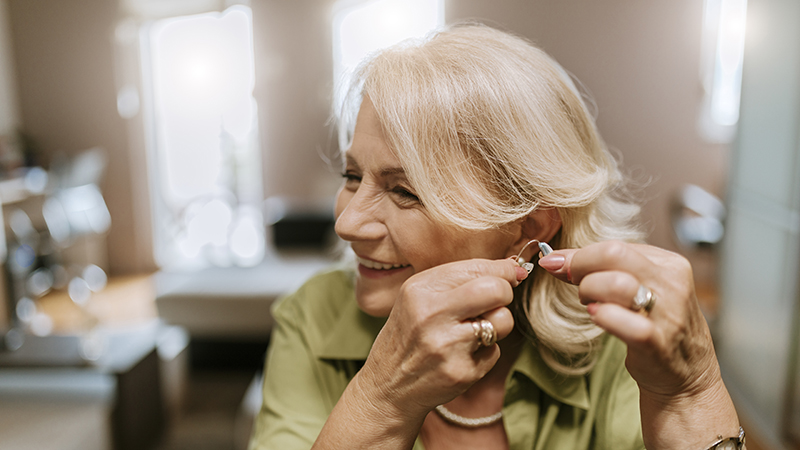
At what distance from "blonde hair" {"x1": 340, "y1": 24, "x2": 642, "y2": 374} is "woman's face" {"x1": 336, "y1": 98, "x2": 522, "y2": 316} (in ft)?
0.07

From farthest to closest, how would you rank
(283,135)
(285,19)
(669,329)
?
(283,135), (285,19), (669,329)

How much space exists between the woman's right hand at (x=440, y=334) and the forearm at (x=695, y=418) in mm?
169

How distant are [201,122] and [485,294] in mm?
716

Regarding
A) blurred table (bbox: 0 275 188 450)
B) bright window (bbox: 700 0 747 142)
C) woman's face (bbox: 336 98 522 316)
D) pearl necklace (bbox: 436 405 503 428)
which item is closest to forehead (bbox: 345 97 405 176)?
woman's face (bbox: 336 98 522 316)

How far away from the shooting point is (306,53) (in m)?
0.80

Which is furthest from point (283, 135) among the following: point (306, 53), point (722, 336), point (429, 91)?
point (722, 336)

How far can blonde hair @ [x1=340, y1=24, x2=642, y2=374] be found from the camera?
52 cm

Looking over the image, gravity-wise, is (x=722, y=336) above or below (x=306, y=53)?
below

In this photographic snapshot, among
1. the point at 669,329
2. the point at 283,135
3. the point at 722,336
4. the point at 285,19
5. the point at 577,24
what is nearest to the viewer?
the point at 669,329

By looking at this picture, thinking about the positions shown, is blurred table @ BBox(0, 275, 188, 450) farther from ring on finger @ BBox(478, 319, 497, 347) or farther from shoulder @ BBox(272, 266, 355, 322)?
ring on finger @ BBox(478, 319, 497, 347)

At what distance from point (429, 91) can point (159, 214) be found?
0.77 m

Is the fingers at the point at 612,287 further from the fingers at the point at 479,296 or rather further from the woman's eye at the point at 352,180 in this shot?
the woman's eye at the point at 352,180

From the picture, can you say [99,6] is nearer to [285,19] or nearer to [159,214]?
[285,19]

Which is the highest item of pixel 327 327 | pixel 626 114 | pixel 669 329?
pixel 626 114
